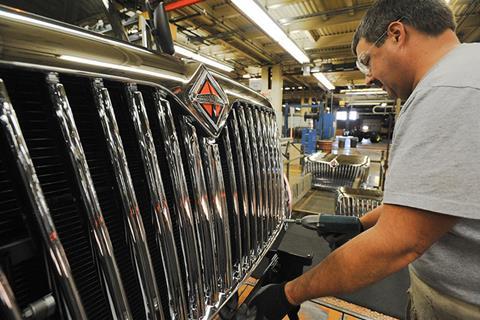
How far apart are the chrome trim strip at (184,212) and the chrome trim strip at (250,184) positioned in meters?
0.44

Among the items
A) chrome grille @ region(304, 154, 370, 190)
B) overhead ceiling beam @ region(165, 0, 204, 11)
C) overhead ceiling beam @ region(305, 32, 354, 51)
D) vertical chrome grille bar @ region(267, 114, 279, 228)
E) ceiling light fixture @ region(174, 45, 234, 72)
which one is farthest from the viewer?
overhead ceiling beam @ region(305, 32, 354, 51)

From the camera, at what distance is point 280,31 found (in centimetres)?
497

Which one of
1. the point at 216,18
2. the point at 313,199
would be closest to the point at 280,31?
the point at 216,18

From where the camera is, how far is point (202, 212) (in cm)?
90

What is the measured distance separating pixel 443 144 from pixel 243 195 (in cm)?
78

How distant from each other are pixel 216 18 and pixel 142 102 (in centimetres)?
596

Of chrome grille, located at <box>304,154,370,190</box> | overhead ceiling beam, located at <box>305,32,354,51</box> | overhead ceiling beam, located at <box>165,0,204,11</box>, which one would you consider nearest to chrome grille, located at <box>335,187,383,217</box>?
chrome grille, located at <box>304,154,370,190</box>

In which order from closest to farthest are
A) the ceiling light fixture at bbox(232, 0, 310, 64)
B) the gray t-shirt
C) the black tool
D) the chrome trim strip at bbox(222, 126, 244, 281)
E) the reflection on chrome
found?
the reflection on chrome → the gray t-shirt → the chrome trim strip at bbox(222, 126, 244, 281) → the black tool → the ceiling light fixture at bbox(232, 0, 310, 64)

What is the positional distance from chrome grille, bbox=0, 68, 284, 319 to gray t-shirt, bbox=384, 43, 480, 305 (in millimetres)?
628

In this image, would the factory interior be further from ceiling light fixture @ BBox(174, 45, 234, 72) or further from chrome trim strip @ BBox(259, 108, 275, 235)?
ceiling light fixture @ BBox(174, 45, 234, 72)

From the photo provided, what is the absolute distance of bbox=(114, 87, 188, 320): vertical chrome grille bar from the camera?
711 millimetres

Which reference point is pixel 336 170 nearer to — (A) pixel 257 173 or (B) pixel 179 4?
(B) pixel 179 4

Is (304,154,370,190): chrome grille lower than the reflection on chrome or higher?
lower

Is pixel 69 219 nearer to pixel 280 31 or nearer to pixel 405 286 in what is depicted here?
pixel 405 286
